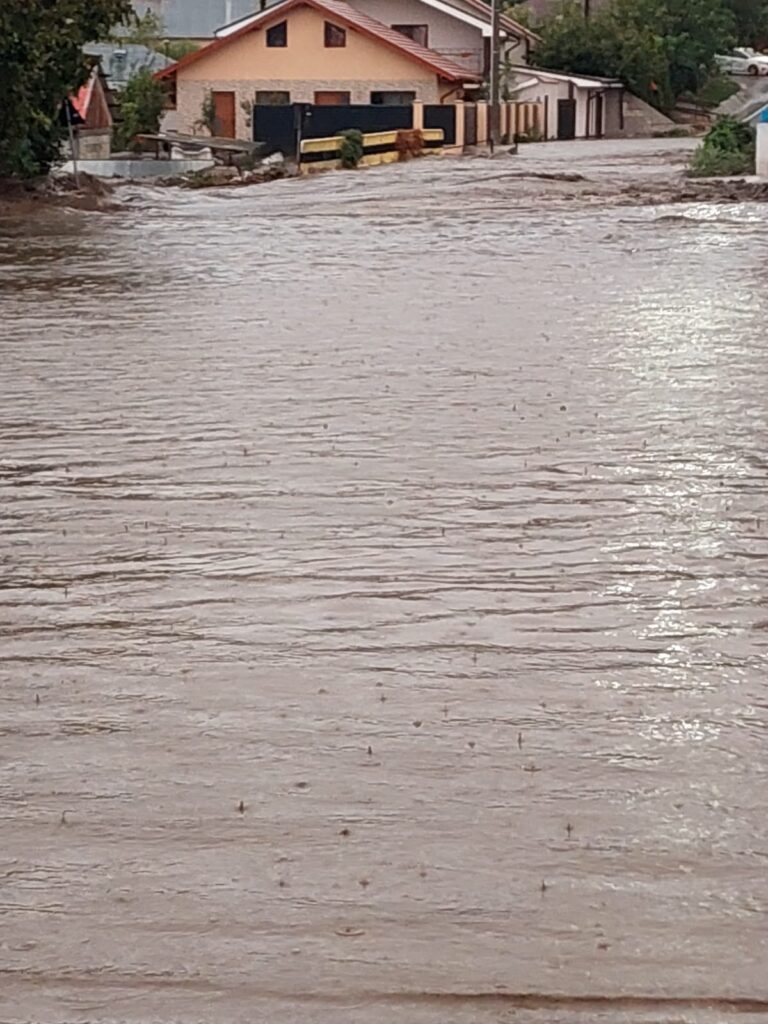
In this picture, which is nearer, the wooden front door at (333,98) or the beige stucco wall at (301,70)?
the beige stucco wall at (301,70)

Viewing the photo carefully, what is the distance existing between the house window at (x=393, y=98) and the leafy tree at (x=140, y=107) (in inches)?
253

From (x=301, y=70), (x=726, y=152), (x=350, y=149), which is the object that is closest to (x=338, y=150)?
(x=350, y=149)

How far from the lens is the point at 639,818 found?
4.37 m

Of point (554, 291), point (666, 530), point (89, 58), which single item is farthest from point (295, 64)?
point (666, 530)

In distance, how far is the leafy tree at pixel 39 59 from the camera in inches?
1053

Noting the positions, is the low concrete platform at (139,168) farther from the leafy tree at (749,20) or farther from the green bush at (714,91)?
the leafy tree at (749,20)

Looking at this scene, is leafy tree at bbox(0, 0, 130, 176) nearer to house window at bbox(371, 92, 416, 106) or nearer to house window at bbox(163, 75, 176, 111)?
house window at bbox(371, 92, 416, 106)

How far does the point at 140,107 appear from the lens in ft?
182

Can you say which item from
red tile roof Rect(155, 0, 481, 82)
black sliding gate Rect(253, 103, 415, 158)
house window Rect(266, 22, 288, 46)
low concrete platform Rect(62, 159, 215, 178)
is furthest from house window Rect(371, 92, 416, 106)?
low concrete platform Rect(62, 159, 215, 178)

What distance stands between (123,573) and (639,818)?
266 centimetres

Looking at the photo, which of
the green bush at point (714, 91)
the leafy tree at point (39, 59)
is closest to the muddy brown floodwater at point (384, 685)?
the leafy tree at point (39, 59)

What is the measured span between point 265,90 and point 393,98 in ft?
13.0

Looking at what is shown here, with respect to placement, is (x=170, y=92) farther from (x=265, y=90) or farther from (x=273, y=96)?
(x=273, y=96)

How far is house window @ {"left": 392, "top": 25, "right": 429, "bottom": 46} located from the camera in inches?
2539
